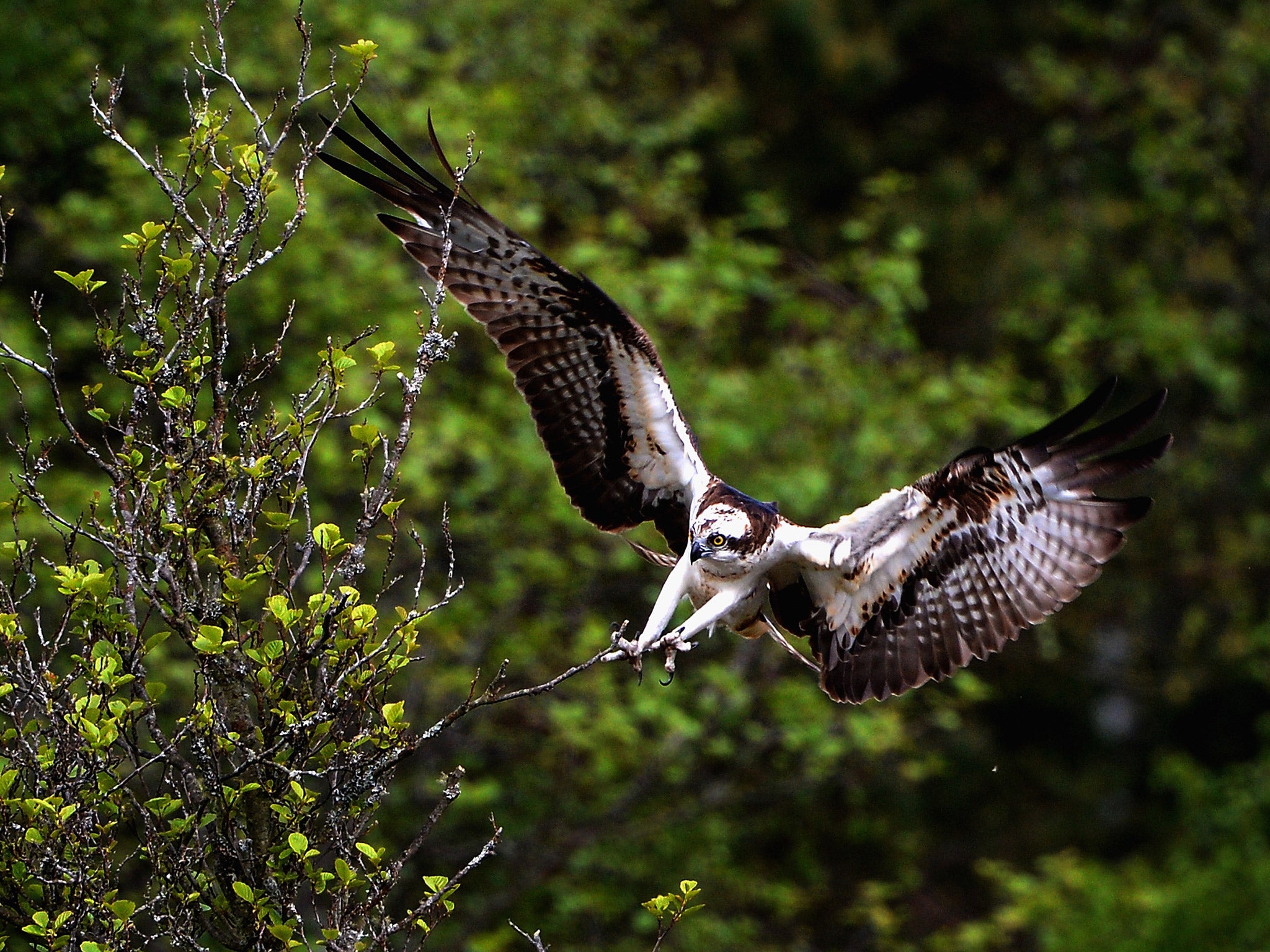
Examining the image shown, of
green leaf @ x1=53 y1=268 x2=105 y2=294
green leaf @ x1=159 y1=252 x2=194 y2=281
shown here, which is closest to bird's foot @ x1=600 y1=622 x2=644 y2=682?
green leaf @ x1=159 y1=252 x2=194 y2=281

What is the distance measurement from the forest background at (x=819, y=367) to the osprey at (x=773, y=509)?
1.95m

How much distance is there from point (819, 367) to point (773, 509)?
4751mm

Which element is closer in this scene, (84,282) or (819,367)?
(84,282)

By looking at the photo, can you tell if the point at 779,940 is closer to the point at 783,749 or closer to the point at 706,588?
the point at 783,749

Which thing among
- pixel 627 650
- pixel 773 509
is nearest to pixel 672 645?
pixel 627 650

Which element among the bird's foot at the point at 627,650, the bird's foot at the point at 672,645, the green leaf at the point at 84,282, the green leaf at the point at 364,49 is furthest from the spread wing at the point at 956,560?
the green leaf at the point at 84,282

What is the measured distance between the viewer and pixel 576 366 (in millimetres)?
6000

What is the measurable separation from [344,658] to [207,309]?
0.93 metres

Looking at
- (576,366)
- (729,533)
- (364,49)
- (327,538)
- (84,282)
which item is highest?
(364,49)

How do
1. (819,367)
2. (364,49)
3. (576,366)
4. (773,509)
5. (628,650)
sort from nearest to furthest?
(364,49), (628,650), (773,509), (576,366), (819,367)

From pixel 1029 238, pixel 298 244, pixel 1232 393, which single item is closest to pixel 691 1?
A: pixel 1029 238

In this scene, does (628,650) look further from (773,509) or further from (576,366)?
(576,366)

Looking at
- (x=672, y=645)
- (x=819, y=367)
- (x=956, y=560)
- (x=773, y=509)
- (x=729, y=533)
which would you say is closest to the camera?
(x=672, y=645)

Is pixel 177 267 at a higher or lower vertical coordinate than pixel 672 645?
higher
